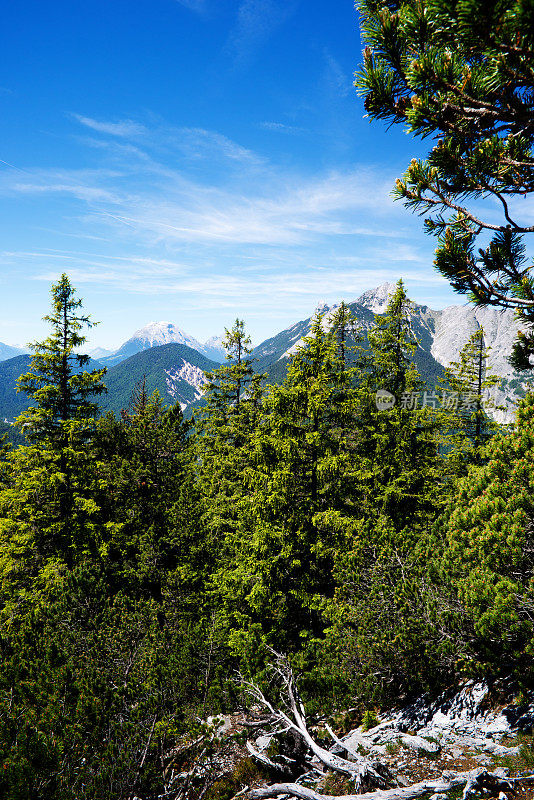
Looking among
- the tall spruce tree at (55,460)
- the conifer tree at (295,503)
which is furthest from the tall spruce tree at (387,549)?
the tall spruce tree at (55,460)

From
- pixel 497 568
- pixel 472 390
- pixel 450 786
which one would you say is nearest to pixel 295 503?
pixel 497 568

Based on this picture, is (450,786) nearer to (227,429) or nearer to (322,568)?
(322,568)

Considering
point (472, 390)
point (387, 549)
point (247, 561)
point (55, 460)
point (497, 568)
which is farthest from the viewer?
point (472, 390)

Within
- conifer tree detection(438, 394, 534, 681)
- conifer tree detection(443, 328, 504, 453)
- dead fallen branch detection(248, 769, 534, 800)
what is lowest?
dead fallen branch detection(248, 769, 534, 800)

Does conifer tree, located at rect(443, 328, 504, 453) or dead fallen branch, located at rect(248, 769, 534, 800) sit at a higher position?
conifer tree, located at rect(443, 328, 504, 453)

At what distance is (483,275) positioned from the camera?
3910mm

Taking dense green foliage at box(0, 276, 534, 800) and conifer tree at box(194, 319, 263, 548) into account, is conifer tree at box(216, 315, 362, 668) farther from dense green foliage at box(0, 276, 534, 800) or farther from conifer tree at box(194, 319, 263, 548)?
conifer tree at box(194, 319, 263, 548)

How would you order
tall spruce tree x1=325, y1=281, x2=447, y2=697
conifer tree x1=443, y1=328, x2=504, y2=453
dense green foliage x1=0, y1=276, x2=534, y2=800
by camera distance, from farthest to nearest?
1. conifer tree x1=443, y1=328, x2=504, y2=453
2. tall spruce tree x1=325, y1=281, x2=447, y2=697
3. dense green foliage x1=0, y1=276, x2=534, y2=800

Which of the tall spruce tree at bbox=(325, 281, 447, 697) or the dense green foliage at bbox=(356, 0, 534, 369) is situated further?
the tall spruce tree at bbox=(325, 281, 447, 697)

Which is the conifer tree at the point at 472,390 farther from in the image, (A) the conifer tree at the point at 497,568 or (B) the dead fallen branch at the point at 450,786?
(B) the dead fallen branch at the point at 450,786

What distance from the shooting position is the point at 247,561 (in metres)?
12.2

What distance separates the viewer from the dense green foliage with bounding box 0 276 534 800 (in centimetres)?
727

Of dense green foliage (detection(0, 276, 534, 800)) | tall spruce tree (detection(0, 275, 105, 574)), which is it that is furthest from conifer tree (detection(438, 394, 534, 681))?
tall spruce tree (detection(0, 275, 105, 574))

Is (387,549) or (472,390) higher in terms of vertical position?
(472,390)
